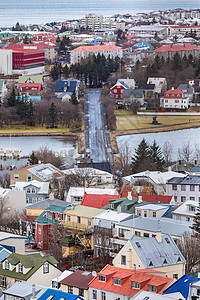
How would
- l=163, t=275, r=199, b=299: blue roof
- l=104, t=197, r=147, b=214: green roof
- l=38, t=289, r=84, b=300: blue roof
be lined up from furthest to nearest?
l=104, t=197, r=147, b=214: green roof
l=38, t=289, r=84, b=300: blue roof
l=163, t=275, r=199, b=299: blue roof

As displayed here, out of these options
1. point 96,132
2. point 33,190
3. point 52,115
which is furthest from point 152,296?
point 52,115

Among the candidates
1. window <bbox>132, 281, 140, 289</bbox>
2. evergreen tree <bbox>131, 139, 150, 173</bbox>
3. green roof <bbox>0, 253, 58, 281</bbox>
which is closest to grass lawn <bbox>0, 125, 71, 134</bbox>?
evergreen tree <bbox>131, 139, 150, 173</bbox>

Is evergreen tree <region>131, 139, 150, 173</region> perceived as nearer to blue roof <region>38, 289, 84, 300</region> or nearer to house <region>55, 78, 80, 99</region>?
blue roof <region>38, 289, 84, 300</region>

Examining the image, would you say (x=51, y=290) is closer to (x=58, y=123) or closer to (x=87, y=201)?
(x=87, y=201)

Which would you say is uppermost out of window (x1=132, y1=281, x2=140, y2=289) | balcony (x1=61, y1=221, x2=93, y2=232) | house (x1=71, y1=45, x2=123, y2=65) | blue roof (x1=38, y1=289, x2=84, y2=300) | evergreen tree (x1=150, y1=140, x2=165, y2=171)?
house (x1=71, y1=45, x2=123, y2=65)

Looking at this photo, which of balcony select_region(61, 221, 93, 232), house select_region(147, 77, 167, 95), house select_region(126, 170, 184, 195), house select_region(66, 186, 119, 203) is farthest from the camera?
house select_region(147, 77, 167, 95)

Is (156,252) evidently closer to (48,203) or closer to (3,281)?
(3,281)

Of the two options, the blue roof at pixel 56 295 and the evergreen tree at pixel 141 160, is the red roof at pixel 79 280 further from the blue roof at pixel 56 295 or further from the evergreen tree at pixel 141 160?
the evergreen tree at pixel 141 160

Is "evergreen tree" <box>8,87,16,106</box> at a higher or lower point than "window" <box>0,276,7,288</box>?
higher
